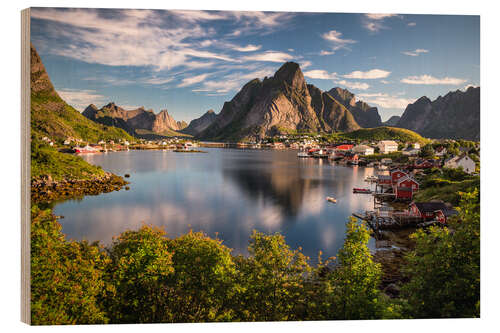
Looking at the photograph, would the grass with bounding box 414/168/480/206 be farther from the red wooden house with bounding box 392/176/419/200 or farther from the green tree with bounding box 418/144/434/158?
the green tree with bounding box 418/144/434/158

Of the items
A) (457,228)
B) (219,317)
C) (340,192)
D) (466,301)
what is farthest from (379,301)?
(340,192)

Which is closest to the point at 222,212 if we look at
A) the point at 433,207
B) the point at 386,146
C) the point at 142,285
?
the point at 142,285

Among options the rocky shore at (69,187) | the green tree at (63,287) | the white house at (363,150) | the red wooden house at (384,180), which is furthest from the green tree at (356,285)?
the white house at (363,150)

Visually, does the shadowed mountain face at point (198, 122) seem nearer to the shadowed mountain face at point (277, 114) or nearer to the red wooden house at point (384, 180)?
the shadowed mountain face at point (277, 114)

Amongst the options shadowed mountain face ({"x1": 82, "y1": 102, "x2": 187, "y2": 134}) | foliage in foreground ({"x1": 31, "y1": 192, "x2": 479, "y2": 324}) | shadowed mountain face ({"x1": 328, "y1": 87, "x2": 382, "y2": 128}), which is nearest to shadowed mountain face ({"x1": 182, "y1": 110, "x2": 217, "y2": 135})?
shadowed mountain face ({"x1": 82, "y1": 102, "x2": 187, "y2": 134})

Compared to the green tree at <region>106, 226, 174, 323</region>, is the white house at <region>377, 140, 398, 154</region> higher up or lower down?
higher up

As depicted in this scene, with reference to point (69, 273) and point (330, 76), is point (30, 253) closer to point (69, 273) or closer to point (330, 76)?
point (69, 273)
